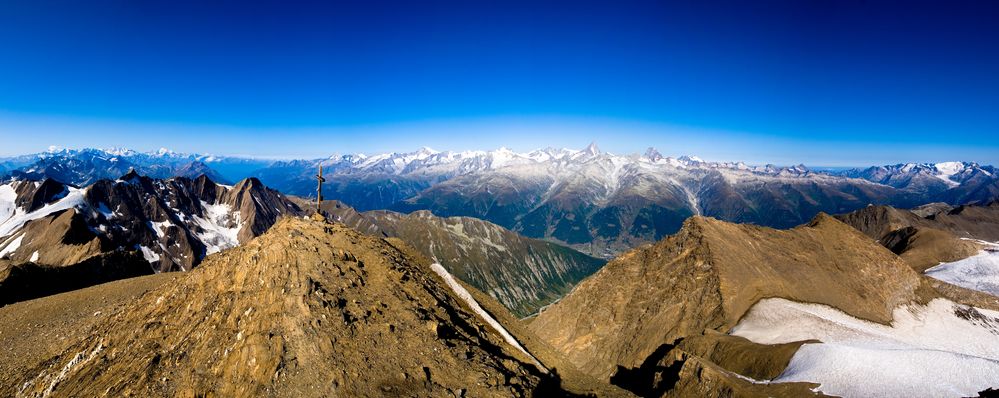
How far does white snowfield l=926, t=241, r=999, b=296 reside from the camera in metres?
106

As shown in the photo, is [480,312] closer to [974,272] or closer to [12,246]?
[974,272]

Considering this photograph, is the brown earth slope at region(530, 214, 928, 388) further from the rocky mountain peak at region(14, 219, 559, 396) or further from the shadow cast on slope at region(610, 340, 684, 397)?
the rocky mountain peak at region(14, 219, 559, 396)

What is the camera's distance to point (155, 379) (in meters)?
17.6

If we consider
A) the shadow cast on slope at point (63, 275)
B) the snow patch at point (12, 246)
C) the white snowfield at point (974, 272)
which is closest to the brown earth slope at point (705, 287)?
the white snowfield at point (974, 272)

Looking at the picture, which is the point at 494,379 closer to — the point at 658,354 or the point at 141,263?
the point at 658,354

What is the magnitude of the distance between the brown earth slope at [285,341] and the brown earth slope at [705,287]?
137 ft

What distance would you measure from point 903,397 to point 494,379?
113ft

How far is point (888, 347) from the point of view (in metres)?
46.6

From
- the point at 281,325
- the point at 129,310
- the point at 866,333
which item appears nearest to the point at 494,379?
the point at 281,325

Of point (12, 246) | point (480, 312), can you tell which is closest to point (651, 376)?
point (480, 312)

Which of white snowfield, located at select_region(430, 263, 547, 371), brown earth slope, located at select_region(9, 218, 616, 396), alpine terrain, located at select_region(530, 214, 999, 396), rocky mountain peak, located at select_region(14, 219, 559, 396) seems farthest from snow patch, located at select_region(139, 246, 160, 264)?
rocky mountain peak, located at select_region(14, 219, 559, 396)

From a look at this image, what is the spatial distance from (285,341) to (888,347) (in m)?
58.8

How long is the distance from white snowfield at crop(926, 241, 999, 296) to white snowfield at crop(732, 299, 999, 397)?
112ft

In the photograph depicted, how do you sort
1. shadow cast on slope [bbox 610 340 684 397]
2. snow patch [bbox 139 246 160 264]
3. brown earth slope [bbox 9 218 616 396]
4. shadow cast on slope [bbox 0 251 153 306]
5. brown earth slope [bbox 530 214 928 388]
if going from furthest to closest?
snow patch [bbox 139 246 160 264] < brown earth slope [bbox 530 214 928 388] < shadow cast on slope [bbox 0 251 153 306] < shadow cast on slope [bbox 610 340 684 397] < brown earth slope [bbox 9 218 616 396]
